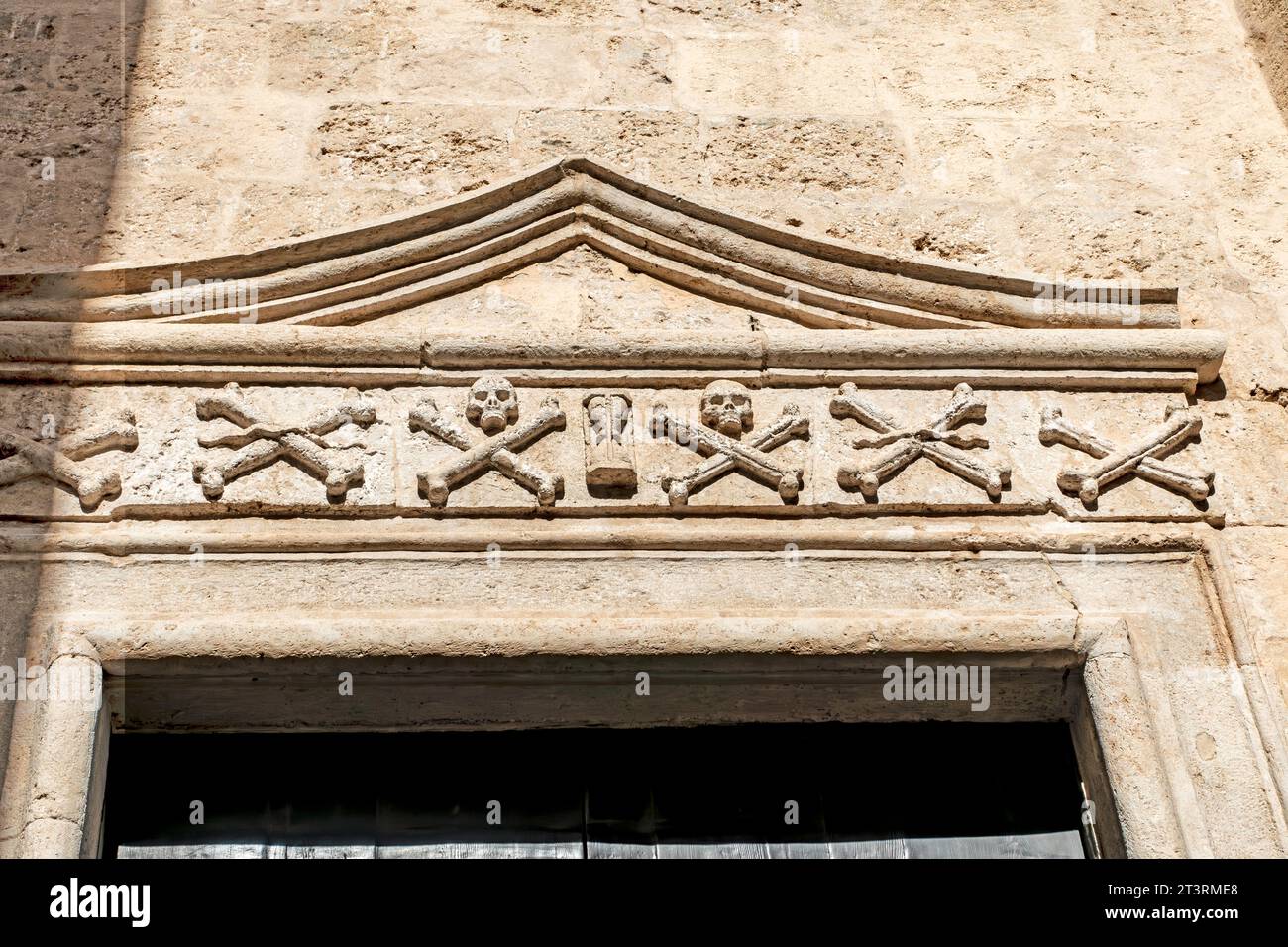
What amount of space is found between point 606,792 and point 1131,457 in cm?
136

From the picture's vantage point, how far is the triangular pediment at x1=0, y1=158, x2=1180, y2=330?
3580mm

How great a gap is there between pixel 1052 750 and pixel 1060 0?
→ 93.2 inches

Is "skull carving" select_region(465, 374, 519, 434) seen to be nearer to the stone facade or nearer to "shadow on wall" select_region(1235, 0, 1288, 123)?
the stone facade

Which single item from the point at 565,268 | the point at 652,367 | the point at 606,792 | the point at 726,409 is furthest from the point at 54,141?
the point at 606,792

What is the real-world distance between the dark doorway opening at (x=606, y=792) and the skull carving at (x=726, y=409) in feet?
2.15

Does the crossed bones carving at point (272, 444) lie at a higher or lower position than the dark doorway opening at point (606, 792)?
higher

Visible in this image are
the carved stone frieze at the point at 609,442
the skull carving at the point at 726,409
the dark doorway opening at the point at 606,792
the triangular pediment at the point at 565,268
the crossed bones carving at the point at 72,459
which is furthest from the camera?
the triangular pediment at the point at 565,268

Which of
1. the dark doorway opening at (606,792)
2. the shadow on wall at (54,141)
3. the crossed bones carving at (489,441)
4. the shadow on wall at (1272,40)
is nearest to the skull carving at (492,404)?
the crossed bones carving at (489,441)

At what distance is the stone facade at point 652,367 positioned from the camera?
3.13 metres

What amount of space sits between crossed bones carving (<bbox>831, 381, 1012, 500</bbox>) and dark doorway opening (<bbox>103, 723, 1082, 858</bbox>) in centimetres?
53

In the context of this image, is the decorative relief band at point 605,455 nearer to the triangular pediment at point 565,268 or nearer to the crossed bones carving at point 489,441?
the crossed bones carving at point 489,441

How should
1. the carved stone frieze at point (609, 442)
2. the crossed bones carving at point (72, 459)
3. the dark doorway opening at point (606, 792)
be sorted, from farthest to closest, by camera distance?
the carved stone frieze at point (609, 442), the crossed bones carving at point (72, 459), the dark doorway opening at point (606, 792)

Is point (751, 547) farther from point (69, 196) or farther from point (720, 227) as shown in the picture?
point (69, 196)

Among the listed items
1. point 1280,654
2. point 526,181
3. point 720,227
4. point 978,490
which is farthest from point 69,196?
point 1280,654
